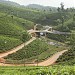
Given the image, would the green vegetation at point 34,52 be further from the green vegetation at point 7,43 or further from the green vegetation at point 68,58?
the green vegetation at point 68,58

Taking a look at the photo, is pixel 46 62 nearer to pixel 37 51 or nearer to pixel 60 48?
pixel 37 51

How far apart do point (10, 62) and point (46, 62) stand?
1010 cm

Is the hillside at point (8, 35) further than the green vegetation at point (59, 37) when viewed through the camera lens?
No

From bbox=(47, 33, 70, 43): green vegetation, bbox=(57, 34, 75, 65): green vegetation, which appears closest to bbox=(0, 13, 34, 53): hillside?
bbox=(47, 33, 70, 43): green vegetation

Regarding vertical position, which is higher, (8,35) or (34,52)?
(8,35)

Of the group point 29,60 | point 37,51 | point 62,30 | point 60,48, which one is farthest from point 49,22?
point 29,60

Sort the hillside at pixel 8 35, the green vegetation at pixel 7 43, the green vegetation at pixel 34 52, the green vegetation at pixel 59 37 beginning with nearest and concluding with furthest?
the green vegetation at pixel 34 52 → the green vegetation at pixel 7 43 → the hillside at pixel 8 35 → the green vegetation at pixel 59 37

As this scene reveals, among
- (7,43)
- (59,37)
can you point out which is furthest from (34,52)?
(59,37)

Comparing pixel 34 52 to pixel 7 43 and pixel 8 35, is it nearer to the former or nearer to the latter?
pixel 7 43

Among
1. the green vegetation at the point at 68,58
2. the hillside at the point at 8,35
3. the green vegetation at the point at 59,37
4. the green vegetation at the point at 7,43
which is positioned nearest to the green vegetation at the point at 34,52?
the green vegetation at the point at 7,43

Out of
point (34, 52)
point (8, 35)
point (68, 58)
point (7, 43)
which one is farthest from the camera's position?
point (8, 35)

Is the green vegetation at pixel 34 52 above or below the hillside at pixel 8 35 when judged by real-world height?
below

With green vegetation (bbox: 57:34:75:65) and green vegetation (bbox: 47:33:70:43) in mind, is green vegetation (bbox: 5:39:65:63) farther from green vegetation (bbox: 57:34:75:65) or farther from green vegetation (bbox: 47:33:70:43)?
green vegetation (bbox: 47:33:70:43)

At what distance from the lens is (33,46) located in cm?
8269
